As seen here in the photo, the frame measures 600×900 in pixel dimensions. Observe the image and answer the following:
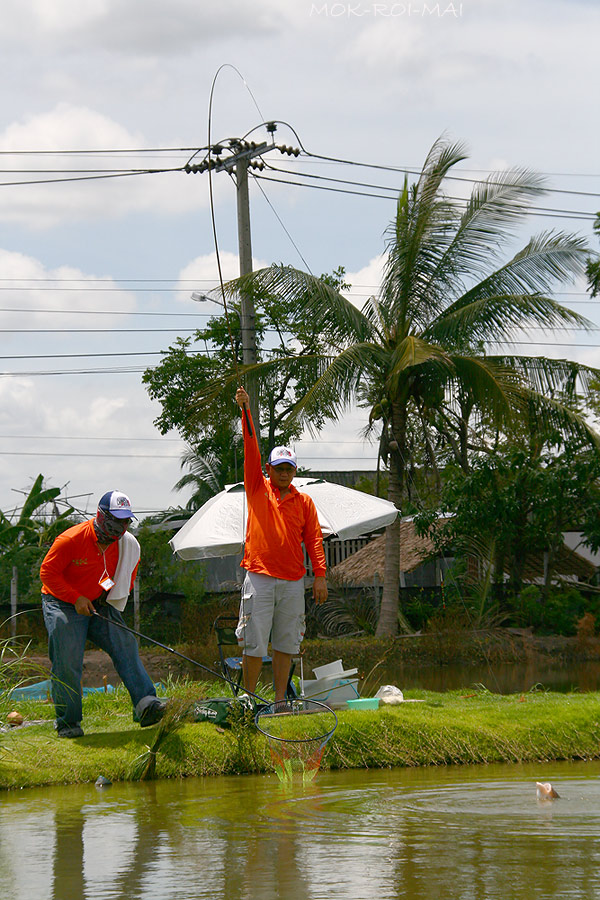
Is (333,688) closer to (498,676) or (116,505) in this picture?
(116,505)

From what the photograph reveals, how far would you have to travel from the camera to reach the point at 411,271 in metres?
19.8

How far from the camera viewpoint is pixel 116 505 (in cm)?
743

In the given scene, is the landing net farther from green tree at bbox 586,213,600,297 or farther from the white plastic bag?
green tree at bbox 586,213,600,297

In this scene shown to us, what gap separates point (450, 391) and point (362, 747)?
13587 mm

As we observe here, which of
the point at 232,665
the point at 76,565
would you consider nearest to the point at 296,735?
the point at 76,565

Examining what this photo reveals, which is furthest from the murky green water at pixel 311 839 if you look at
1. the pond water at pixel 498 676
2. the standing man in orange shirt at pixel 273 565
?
the pond water at pixel 498 676

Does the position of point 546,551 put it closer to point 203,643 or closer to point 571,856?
point 203,643

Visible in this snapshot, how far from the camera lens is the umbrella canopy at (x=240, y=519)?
11016mm

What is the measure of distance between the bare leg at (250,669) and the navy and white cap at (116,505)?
145 cm

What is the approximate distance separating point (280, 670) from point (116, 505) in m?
1.86

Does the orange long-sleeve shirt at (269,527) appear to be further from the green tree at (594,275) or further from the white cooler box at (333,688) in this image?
the green tree at (594,275)

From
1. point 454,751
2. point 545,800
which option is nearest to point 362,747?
point 454,751

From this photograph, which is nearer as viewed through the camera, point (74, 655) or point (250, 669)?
point (74, 655)

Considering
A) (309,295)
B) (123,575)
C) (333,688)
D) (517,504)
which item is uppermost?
(309,295)
